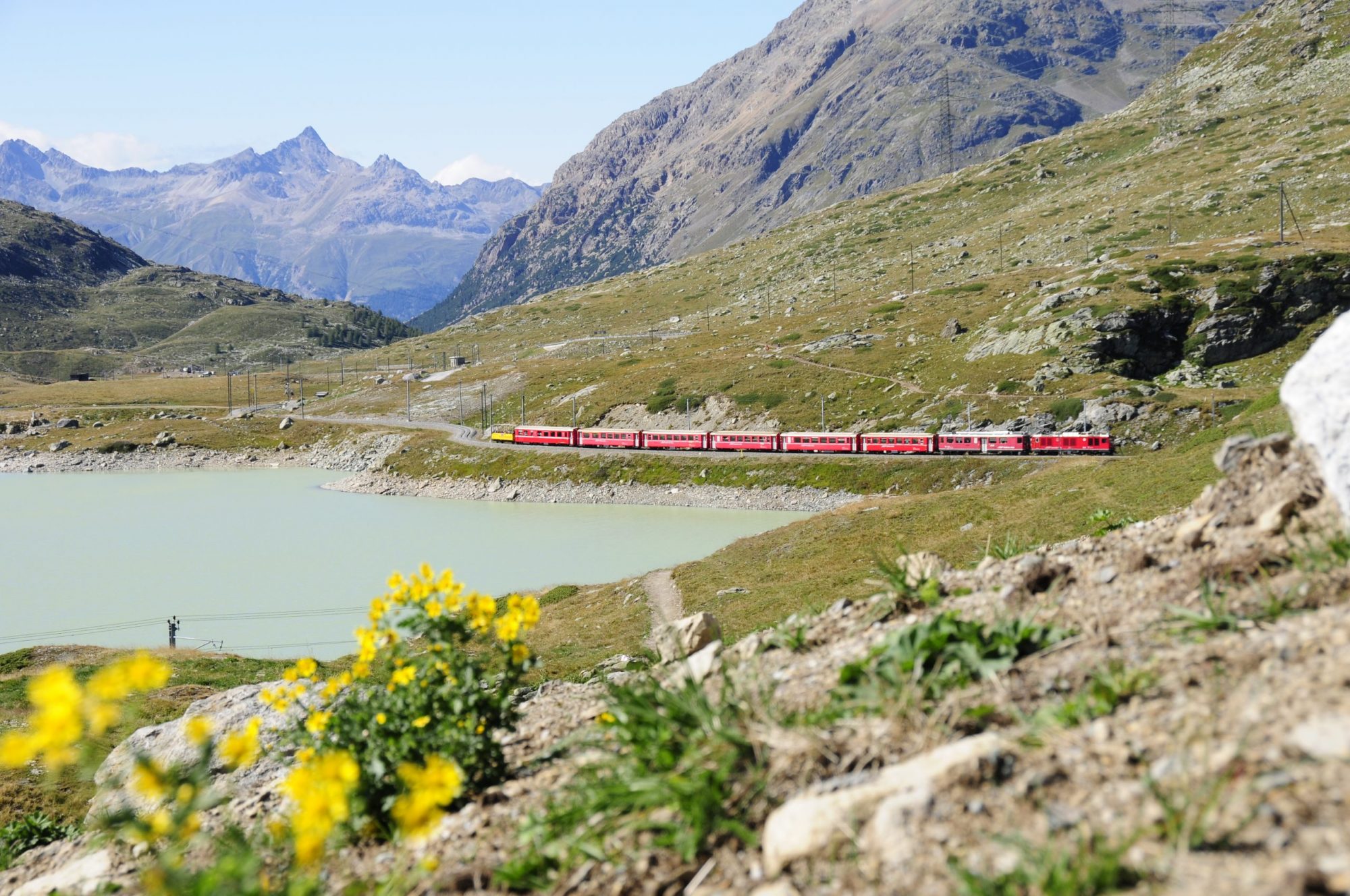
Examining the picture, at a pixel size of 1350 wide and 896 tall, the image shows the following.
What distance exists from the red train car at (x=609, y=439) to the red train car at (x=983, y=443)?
33629mm

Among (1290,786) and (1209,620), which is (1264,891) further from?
(1209,620)

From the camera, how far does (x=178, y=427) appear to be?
137375 millimetres

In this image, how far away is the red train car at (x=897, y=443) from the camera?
78375mm

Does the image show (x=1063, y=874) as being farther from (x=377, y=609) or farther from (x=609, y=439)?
(x=609, y=439)

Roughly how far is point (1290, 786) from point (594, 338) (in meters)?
→ 191

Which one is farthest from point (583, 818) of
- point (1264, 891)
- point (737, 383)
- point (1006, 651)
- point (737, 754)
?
point (737, 383)

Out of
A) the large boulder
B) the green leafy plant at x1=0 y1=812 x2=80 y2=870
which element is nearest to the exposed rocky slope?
the large boulder

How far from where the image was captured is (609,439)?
97750 millimetres

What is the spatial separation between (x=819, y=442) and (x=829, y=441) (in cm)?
108

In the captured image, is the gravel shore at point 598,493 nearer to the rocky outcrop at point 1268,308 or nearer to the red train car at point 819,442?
the red train car at point 819,442

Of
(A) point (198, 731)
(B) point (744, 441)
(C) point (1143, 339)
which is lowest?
(B) point (744, 441)

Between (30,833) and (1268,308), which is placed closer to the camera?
(30,833)

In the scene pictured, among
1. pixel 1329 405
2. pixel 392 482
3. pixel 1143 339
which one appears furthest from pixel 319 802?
pixel 392 482

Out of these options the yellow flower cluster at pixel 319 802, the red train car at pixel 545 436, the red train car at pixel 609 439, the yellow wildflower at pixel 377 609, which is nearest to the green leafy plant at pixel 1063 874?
the yellow flower cluster at pixel 319 802
